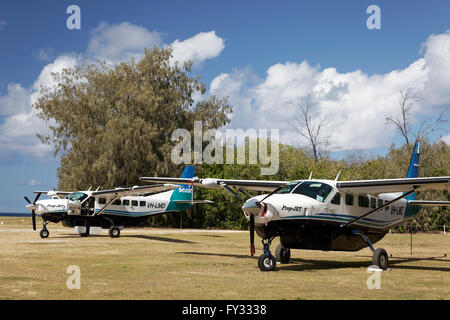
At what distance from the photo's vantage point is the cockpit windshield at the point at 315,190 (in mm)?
13859

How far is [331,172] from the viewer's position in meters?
44.0

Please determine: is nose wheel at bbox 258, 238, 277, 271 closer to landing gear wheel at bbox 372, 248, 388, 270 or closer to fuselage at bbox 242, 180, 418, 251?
fuselage at bbox 242, 180, 418, 251

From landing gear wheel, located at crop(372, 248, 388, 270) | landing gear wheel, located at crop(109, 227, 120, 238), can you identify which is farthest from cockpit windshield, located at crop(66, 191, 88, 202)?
landing gear wheel, located at crop(372, 248, 388, 270)

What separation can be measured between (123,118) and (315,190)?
3228 centimetres

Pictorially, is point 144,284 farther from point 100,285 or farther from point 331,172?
point 331,172

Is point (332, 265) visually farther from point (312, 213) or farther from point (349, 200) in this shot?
point (312, 213)

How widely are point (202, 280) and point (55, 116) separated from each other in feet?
125

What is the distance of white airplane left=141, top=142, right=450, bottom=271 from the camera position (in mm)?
13164

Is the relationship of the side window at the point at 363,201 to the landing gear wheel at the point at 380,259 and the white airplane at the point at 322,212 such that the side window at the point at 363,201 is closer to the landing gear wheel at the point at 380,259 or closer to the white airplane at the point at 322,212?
the white airplane at the point at 322,212

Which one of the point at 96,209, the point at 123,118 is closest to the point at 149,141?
the point at 123,118

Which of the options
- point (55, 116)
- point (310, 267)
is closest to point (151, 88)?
point (55, 116)

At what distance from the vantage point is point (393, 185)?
553 inches

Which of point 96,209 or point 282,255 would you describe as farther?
point 96,209

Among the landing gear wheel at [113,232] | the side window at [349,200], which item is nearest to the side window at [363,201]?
the side window at [349,200]
